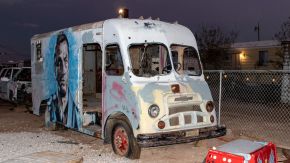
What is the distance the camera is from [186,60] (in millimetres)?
9242

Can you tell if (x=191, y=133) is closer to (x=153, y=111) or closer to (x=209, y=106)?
(x=209, y=106)

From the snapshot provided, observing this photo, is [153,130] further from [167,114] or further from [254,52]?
[254,52]

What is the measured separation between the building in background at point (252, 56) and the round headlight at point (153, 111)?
2939 cm

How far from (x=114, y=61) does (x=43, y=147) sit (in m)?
2.63

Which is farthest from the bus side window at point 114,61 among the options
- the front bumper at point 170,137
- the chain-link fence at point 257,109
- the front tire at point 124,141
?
the chain-link fence at point 257,109

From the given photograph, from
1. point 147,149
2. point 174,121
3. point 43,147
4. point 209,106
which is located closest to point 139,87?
point 174,121

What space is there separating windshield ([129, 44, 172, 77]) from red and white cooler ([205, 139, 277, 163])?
278 cm

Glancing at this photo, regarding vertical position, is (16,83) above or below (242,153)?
above

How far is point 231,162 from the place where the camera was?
18.0 feet

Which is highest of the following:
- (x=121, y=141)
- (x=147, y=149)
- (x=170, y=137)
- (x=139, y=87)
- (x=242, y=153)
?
(x=139, y=87)

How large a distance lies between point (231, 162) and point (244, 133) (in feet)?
18.3

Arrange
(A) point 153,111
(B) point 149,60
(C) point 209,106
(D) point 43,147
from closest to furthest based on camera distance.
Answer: (A) point 153,111 → (C) point 209,106 → (B) point 149,60 → (D) point 43,147

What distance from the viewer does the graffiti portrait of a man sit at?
32.7 ft

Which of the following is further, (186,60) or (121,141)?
(186,60)
